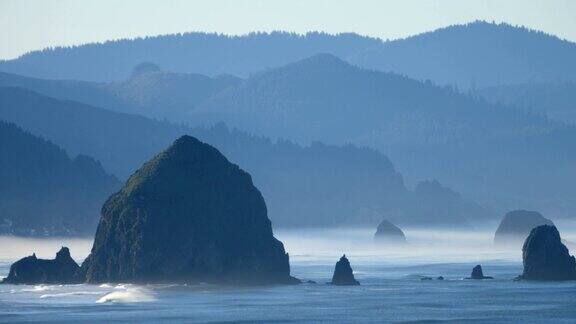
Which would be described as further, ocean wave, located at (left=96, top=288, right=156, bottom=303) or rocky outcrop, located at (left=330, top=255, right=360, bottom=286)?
rocky outcrop, located at (left=330, top=255, right=360, bottom=286)

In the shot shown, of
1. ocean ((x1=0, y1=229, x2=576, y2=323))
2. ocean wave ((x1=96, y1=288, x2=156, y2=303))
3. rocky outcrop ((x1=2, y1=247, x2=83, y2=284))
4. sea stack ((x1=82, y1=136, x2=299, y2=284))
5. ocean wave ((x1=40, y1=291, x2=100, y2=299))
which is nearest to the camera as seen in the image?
ocean ((x1=0, y1=229, x2=576, y2=323))

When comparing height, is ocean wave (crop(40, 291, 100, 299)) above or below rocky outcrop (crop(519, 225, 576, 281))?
below

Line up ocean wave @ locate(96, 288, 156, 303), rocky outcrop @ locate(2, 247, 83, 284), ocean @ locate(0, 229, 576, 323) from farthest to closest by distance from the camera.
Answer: rocky outcrop @ locate(2, 247, 83, 284) < ocean wave @ locate(96, 288, 156, 303) < ocean @ locate(0, 229, 576, 323)

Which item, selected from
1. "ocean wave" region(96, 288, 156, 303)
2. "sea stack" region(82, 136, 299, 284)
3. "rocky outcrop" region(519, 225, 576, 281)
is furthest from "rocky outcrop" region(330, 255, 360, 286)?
"ocean wave" region(96, 288, 156, 303)

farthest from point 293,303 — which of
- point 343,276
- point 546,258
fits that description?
point 546,258

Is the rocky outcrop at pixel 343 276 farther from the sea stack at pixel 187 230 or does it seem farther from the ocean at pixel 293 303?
the sea stack at pixel 187 230

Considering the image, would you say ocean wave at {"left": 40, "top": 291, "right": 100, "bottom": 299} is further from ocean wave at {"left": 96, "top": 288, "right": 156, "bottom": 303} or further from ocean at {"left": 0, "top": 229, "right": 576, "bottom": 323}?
ocean wave at {"left": 96, "top": 288, "right": 156, "bottom": 303}

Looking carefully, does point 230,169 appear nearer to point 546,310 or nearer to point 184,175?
point 184,175

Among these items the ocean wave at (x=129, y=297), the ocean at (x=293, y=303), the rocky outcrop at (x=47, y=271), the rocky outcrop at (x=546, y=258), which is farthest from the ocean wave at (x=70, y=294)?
the rocky outcrop at (x=546, y=258)
